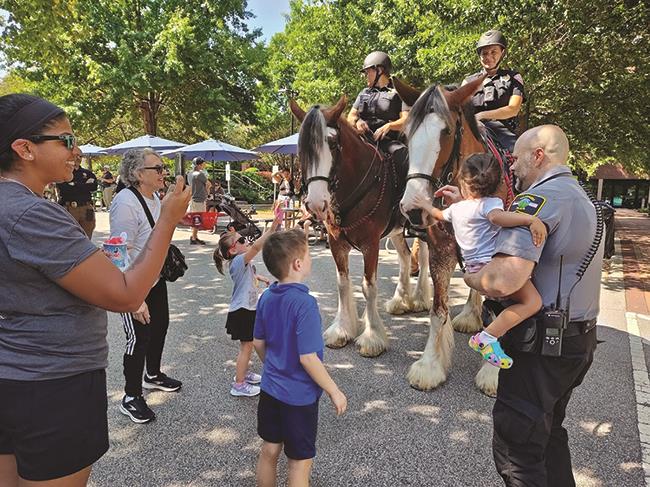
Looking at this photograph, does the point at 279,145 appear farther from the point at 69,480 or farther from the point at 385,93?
the point at 69,480

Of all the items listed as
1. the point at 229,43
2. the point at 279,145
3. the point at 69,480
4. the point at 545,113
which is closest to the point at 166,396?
the point at 69,480

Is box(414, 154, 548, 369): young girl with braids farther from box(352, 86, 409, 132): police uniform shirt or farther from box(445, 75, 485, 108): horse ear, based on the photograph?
box(352, 86, 409, 132): police uniform shirt

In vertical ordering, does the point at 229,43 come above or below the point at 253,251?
above

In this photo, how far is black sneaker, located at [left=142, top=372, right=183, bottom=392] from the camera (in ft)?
11.9

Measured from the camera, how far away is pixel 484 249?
7.89 feet

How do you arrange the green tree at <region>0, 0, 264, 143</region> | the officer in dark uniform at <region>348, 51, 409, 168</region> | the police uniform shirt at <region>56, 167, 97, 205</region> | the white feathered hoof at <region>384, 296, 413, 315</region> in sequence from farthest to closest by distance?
1. the green tree at <region>0, 0, 264, 143</region>
2. the police uniform shirt at <region>56, 167, 97, 205</region>
3. the white feathered hoof at <region>384, 296, 413, 315</region>
4. the officer in dark uniform at <region>348, 51, 409, 168</region>

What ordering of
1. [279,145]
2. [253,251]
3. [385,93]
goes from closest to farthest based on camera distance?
[253,251] → [385,93] → [279,145]

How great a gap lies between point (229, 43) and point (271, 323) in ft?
66.8

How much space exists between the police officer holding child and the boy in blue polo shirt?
2.67ft

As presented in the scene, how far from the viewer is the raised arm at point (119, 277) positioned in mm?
1332

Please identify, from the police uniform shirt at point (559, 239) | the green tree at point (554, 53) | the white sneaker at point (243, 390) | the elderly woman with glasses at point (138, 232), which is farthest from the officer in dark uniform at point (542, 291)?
the green tree at point (554, 53)

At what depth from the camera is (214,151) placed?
49.1 feet

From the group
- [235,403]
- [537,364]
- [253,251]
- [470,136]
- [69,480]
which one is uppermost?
[470,136]

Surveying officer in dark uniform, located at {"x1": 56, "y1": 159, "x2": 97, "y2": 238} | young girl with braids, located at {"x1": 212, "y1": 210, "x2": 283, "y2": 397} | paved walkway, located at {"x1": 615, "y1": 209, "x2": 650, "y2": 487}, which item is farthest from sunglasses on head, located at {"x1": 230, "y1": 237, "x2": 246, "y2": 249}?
officer in dark uniform, located at {"x1": 56, "y1": 159, "x2": 97, "y2": 238}
